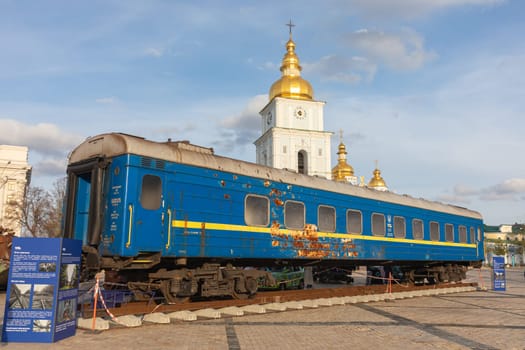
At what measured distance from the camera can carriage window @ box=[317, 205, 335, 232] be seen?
562 inches

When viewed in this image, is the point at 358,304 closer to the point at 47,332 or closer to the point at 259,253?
the point at 259,253

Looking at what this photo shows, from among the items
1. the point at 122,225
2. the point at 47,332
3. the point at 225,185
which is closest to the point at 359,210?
the point at 225,185

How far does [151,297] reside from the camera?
10992 mm

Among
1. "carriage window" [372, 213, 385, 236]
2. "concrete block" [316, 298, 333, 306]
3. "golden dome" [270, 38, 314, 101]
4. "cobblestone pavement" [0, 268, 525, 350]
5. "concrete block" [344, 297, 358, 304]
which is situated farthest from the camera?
"golden dome" [270, 38, 314, 101]

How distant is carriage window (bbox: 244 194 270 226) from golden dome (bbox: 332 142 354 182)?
64380mm

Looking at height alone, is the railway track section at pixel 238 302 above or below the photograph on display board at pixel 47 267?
below

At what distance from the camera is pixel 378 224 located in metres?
16.6

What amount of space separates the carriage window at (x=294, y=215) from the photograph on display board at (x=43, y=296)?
6.81 meters

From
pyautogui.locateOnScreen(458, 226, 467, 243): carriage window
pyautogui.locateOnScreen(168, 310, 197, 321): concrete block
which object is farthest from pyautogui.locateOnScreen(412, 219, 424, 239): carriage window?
pyautogui.locateOnScreen(168, 310, 197, 321): concrete block

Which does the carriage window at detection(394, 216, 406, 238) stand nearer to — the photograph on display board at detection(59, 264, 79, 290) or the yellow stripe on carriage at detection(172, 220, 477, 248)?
the yellow stripe on carriage at detection(172, 220, 477, 248)

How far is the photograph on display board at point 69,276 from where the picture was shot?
26.9 feet

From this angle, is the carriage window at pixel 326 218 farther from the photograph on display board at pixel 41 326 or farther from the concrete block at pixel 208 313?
the photograph on display board at pixel 41 326

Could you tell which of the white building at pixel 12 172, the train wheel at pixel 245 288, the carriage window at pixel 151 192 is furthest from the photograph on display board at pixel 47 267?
the white building at pixel 12 172

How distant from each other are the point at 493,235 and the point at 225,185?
153 m
